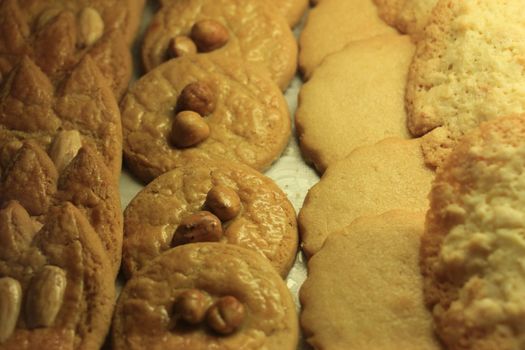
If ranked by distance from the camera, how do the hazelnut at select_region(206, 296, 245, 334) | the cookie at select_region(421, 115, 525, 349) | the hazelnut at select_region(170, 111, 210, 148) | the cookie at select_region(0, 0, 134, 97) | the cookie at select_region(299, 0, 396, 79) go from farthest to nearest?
1. the cookie at select_region(299, 0, 396, 79)
2. the cookie at select_region(0, 0, 134, 97)
3. the hazelnut at select_region(170, 111, 210, 148)
4. the hazelnut at select_region(206, 296, 245, 334)
5. the cookie at select_region(421, 115, 525, 349)

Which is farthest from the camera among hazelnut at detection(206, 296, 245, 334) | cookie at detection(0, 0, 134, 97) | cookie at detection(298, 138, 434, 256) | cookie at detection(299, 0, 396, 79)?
cookie at detection(299, 0, 396, 79)

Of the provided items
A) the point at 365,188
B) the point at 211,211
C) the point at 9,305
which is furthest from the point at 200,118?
the point at 9,305

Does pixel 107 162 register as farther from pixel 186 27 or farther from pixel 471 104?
pixel 471 104

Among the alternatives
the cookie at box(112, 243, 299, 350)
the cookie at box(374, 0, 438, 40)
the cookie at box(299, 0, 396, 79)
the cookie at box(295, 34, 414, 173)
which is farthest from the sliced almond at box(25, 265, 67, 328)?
the cookie at box(374, 0, 438, 40)

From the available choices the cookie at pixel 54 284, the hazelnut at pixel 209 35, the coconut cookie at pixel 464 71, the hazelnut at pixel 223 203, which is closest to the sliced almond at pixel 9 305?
the cookie at pixel 54 284

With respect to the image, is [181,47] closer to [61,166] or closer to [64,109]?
[64,109]

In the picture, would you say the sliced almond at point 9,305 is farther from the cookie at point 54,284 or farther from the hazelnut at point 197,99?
the hazelnut at point 197,99

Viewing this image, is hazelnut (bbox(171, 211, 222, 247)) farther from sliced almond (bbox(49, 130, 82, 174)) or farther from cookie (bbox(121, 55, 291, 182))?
sliced almond (bbox(49, 130, 82, 174))
